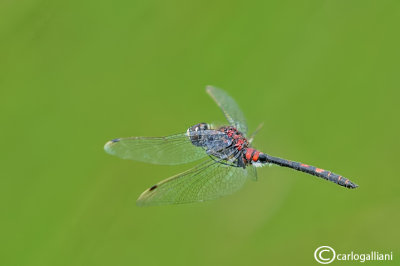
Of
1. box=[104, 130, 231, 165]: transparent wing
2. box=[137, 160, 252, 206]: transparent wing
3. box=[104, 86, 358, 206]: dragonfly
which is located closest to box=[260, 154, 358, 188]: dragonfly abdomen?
box=[104, 86, 358, 206]: dragonfly

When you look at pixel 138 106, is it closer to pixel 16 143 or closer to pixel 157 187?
pixel 16 143

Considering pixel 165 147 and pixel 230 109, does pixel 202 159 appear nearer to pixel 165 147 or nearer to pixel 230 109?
pixel 165 147

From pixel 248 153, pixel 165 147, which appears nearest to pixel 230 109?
pixel 248 153

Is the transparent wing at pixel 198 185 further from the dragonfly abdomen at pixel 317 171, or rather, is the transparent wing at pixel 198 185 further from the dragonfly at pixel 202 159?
the dragonfly abdomen at pixel 317 171

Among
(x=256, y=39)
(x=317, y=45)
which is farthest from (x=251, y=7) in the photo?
(x=317, y=45)

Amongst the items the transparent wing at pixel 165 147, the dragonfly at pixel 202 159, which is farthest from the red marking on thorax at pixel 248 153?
the transparent wing at pixel 165 147

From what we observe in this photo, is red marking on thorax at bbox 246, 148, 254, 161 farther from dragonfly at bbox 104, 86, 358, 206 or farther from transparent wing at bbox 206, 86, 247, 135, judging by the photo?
transparent wing at bbox 206, 86, 247, 135
